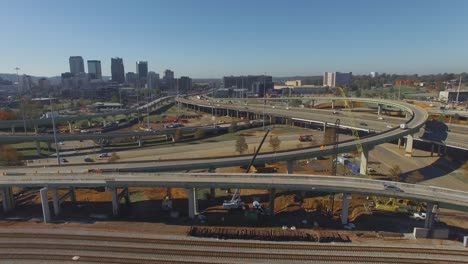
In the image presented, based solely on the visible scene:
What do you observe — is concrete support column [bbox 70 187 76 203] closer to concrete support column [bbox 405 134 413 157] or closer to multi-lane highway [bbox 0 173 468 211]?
multi-lane highway [bbox 0 173 468 211]

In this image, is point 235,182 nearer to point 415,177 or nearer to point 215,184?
point 215,184

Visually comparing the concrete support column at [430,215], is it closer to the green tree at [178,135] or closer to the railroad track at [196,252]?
the railroad track at [196,252]

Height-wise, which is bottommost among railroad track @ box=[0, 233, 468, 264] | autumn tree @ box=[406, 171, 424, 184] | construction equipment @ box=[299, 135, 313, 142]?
railroad track @ box=[0, 233, 468, 264]

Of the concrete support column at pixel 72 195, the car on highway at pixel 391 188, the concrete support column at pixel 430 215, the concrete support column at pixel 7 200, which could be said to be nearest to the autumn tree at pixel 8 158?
the concrete support column at pixel 7 200

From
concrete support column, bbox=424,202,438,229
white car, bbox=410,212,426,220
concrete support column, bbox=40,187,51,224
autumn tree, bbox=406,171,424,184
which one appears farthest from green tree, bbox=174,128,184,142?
concrete support column, bbox=424,202,438,229

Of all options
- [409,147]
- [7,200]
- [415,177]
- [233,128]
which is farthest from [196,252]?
[233,128]

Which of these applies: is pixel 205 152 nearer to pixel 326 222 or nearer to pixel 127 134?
pixel 127 134
